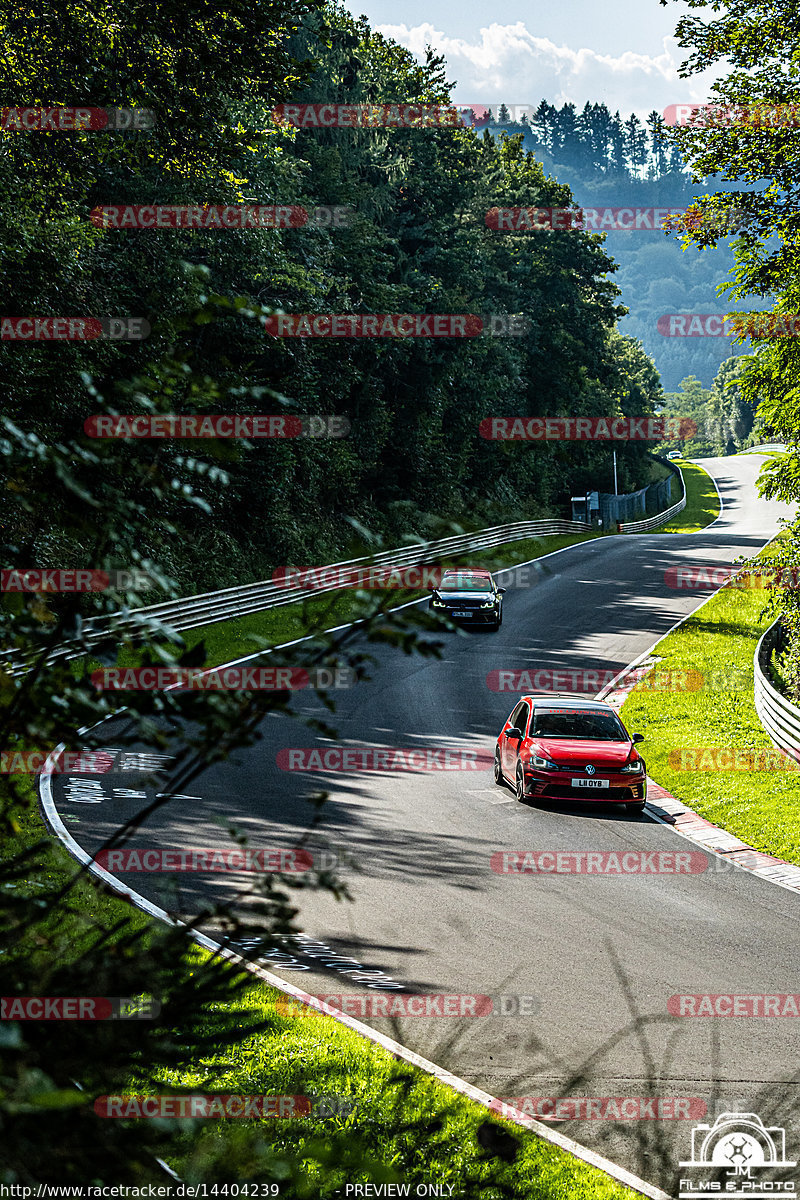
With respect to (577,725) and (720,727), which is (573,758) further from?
(720,727)

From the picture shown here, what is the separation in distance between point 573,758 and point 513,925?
5360mm

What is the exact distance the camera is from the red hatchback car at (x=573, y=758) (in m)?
14.9

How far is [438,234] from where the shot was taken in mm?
49844

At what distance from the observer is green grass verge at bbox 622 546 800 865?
1443 centimetres

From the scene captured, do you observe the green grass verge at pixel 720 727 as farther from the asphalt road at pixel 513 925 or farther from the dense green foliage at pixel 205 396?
the dense green foliage at pixel 205 396

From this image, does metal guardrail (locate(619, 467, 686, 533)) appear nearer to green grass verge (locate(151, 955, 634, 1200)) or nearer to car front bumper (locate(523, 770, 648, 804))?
car front bumper (locate(523, 770, 648, 804))

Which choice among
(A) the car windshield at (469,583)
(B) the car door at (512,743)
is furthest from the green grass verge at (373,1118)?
(A) the car windshield at (469,583)

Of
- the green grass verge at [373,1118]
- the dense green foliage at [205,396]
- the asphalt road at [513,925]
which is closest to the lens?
the dense green foliage at [205,396]

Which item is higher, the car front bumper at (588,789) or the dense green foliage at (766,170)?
the dense green foliage at (766,170)

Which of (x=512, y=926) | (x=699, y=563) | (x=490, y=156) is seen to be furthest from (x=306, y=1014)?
(x=490, y=156)

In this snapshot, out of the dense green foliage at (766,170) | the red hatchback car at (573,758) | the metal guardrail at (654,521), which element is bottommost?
the red hatchback car at (573,758)

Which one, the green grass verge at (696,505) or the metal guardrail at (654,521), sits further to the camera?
the green grass verge at (696,505)

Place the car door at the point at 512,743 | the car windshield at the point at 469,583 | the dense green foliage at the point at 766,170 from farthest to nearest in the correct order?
the car windshield at the point at 469,583, the dense green foliage at the point at 766,170, the car door at the point at 512,743

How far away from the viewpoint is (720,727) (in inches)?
803
